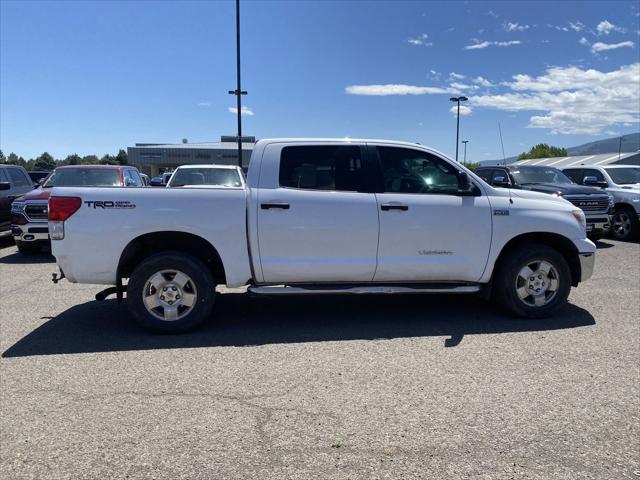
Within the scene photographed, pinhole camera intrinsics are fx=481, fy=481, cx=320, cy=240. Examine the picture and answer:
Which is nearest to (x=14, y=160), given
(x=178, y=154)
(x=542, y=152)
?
(x=178, y=154)

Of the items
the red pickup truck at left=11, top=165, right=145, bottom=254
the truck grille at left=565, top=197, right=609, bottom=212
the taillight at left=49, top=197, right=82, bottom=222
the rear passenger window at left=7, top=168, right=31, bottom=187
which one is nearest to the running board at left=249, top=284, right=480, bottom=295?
the taillight at left=49, top=197, right=82, bottom=222

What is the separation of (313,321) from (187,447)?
2662 millimetres

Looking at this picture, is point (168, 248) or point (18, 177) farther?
point (18, 177)

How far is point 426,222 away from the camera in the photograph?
17.1 ft

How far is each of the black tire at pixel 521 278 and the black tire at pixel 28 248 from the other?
353 inches

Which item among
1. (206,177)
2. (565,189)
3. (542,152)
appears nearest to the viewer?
(565,189)

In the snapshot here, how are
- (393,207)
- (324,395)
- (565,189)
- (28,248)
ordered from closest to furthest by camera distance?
1. (324,395)
2. (393,207)
3. (28,248)
4. (565,189)

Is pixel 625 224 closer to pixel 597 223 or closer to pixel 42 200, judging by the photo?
pixel 597 223

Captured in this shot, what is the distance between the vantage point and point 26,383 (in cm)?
385

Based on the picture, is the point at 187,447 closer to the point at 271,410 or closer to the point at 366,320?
the point at 271,410

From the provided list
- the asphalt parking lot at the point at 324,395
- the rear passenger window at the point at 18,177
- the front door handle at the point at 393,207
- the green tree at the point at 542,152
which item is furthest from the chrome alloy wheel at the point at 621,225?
the green tree at the point at 542,152

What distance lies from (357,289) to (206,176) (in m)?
7.44

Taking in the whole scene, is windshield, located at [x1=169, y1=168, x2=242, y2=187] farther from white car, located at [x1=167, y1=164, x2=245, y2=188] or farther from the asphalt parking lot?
the asphalt parking lot

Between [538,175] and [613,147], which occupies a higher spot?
[613,147]
